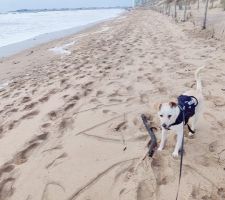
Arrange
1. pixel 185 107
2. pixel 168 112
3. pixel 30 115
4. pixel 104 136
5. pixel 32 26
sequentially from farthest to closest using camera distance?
pixel 32 26, pixel 30 115, pixel 104 136, pixel 185 107, pixel 168 112

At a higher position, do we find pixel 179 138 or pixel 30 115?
pixel 179 138

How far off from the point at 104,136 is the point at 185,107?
1.46 m

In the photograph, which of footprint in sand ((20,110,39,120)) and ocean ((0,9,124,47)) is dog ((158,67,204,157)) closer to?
footprint in sand ((20,110,39,120))

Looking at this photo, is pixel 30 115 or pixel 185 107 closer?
pixel 185 107

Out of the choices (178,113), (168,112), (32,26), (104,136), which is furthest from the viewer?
(32,26)

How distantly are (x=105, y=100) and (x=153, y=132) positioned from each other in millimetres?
1802

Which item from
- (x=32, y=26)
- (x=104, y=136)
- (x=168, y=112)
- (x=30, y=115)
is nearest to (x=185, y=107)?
(x=168, y=112)

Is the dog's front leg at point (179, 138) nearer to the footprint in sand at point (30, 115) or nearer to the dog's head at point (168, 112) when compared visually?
Answer: the dog's head at point (168, 112)

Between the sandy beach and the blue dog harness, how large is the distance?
0.54m

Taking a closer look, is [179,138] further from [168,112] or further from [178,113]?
[168,112]

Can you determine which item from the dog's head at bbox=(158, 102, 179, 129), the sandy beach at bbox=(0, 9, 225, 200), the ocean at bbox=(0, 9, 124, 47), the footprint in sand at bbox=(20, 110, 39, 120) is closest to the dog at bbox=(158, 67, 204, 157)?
the dog's head at bbox=(158, 102, 179, 129)

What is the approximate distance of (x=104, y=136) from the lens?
5.01 m

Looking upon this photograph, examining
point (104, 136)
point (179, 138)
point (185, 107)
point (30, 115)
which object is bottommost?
point (30, 115)

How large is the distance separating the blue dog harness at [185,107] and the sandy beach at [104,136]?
0.54m
